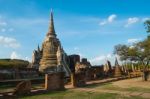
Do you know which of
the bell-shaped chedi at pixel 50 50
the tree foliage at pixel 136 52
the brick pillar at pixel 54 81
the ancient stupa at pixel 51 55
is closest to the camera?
the brick pillar at pixel 54 81

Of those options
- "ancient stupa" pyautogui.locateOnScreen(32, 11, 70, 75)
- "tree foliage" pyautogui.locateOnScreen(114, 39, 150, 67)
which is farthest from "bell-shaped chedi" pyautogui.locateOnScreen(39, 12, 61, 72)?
"tree foliage" pyautogui.locateOnScreen(114, 39, 150, 67)

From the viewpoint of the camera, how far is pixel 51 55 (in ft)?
190

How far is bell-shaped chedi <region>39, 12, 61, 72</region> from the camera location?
181ft

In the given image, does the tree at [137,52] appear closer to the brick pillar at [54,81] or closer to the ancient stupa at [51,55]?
the brick pillar at [54,81]

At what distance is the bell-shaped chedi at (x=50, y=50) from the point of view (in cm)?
5526

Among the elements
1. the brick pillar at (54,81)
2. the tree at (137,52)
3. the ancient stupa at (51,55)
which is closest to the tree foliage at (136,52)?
the tree at (137,52)

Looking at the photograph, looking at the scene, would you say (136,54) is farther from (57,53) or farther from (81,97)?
(57,53)

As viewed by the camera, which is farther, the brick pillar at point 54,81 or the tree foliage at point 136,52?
the tree foliage at point 136,52

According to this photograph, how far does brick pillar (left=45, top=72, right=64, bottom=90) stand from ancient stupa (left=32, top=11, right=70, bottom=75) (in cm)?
3215

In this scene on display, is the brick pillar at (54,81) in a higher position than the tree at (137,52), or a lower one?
lower

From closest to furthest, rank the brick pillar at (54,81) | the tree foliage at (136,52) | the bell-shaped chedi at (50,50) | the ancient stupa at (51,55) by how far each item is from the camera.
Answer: the brick pillar at (54,81), the tree foliage at (136,52), the ancient stupa at (51,55), the bell-shaped chedi at (50,50)

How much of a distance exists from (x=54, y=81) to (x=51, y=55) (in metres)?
41.0

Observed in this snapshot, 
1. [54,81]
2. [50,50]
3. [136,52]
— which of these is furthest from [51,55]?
[54,81]

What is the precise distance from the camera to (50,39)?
6169cm
